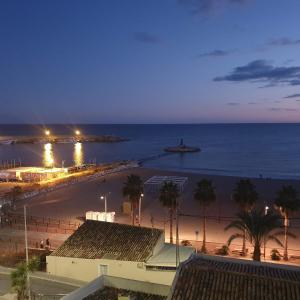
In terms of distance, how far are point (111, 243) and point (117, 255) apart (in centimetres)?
118

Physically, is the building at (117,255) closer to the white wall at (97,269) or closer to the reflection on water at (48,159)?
the white wall at (97,269)

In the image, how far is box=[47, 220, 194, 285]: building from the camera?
20062 millimetres

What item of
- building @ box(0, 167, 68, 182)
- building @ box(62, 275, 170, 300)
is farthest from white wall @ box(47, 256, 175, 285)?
building @ box(0, 167, 68, 182)

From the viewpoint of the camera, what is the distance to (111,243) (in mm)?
22016

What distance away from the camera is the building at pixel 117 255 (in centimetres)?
2006

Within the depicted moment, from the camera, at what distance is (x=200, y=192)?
30344mm

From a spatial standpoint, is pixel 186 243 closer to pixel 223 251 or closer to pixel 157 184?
pixel 223 251

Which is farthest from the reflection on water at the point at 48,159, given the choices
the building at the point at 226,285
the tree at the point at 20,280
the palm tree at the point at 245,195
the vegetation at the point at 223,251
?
the building at the point at 226,285

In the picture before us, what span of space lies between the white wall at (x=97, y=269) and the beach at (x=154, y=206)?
9503 millimetres

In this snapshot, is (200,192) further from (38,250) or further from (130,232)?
(38,250)

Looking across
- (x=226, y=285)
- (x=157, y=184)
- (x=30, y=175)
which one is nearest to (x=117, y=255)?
(x=226, y=285)

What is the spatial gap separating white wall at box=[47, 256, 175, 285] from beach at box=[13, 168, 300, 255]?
31.2 ft

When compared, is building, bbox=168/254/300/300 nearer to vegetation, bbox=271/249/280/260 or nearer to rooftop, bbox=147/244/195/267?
rooftop, bbox=147/244/195/267

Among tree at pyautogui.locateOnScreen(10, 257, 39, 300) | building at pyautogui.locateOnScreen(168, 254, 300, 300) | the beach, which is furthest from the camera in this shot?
the beach
